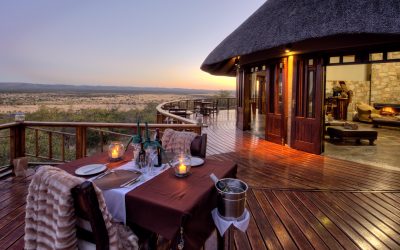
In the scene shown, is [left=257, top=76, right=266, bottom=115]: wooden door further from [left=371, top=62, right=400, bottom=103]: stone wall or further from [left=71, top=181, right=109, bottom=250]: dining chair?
[left=71, top=181, right=109, bottom=250]: dining chair

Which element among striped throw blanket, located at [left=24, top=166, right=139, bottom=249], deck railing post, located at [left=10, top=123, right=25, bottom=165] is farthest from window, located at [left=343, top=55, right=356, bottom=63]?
deck railing post, located at [left=10, top=123, right=25, bottom=165]

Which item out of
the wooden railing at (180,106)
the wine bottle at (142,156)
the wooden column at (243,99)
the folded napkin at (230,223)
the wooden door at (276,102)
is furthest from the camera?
the wooden column at (243,99)

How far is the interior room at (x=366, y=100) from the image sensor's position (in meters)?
6.85

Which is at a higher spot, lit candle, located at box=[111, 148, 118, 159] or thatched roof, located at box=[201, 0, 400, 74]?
thatched roof, located at box=[201, 0, 400, 74]

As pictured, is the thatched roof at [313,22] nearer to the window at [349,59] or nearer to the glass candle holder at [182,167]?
the window at [349,59]

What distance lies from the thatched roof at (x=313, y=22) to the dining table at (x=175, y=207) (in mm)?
3587

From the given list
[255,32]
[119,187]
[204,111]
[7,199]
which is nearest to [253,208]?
[119,187]

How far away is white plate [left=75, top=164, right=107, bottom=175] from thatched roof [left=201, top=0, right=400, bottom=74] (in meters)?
3.88

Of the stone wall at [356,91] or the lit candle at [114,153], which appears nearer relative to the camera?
the lit candle at [114,153]

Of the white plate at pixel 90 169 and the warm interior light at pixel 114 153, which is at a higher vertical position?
the warm interior light at pixel 114 153

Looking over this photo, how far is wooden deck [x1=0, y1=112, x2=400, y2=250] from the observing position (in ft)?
6.27

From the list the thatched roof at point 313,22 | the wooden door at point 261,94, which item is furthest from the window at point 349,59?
the wooden door at point 261,94

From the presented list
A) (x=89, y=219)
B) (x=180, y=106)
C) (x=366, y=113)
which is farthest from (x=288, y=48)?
(x=180, y=106)

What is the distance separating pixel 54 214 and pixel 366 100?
12470 mm
